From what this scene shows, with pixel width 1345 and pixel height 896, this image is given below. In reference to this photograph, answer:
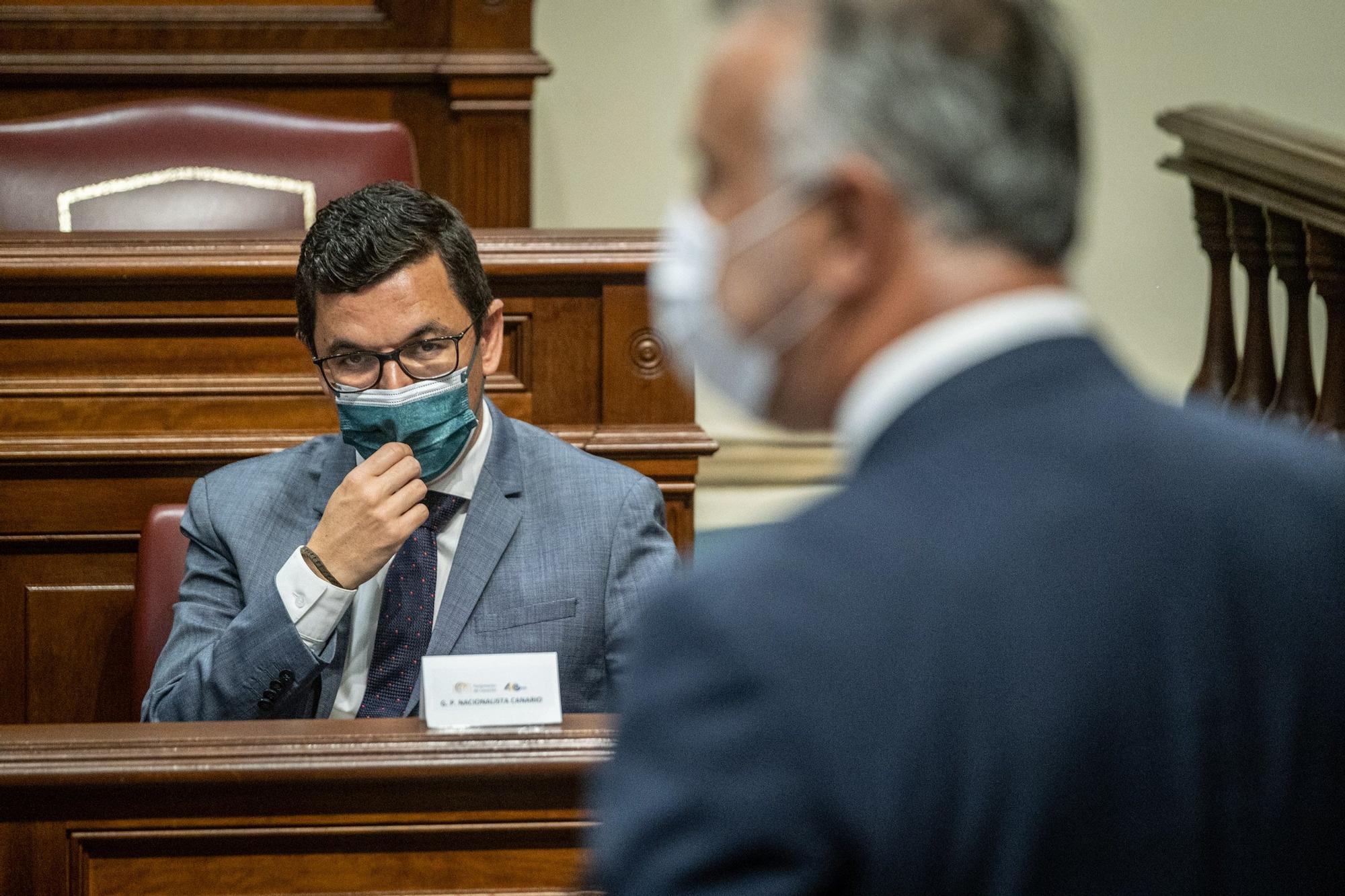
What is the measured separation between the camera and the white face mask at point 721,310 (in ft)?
2.30

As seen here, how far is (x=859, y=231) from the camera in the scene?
681 millimetres

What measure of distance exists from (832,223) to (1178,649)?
0.23 metres

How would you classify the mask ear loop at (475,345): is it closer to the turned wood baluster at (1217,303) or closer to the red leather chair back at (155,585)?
the red leather chair back at (155,585)

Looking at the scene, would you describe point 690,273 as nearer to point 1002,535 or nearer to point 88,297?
point 1002,535

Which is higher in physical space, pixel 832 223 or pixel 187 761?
pixel 832 223

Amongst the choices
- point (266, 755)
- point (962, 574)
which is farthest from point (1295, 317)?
point (962, 574)

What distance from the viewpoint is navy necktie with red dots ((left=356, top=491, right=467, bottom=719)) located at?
1.92m

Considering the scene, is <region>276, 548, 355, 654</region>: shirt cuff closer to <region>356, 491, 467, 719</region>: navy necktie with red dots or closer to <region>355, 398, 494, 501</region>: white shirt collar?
<region>356, 491, 467, 719</region>: navy necktie with red dots

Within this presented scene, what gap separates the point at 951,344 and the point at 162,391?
1.89m

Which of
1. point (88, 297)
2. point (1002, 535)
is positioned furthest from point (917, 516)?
point (88, 297)

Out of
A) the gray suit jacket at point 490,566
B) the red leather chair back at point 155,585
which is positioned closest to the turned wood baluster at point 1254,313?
the gray suit jacket at point 490,566

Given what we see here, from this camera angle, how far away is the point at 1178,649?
63cm

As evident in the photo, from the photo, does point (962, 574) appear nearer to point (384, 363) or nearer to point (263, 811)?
point (263, 811)

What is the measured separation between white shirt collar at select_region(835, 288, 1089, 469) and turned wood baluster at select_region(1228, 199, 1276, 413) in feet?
7.82
